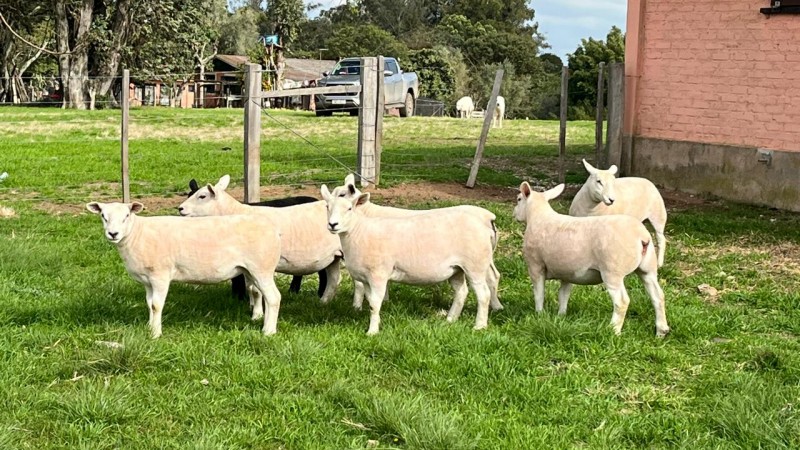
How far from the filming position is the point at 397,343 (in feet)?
21.0

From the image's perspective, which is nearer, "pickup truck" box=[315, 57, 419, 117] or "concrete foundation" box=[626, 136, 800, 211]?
"concrete foundation" box=[626, 136, 800, 211]

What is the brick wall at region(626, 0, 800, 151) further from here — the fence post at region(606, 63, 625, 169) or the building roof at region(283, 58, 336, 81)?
the building roof at region(283, 58, 336, 81)

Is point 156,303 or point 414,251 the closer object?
point 156,303

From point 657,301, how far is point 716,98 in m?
8.39

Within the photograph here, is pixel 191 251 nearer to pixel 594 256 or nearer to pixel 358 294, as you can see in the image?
pixel 358 294

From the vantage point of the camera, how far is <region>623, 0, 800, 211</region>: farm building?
13336 mm

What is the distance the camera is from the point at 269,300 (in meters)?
6.84

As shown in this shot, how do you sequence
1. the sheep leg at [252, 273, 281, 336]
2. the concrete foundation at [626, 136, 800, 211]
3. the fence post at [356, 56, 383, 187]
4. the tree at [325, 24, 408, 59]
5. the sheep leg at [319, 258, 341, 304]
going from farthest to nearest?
the tree at [325, 24, 408, 59], the fence post at [356, 56, 383, 187], the concrete foundation at [626, 136, 800, 211], the sheep leg at [319, 258, 341, 304], the sheep leg at [252, 273, 281, 336]

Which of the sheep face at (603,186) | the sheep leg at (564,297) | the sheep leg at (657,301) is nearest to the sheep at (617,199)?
the sheep face at (603,186)

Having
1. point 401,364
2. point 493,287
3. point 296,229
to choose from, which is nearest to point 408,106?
point 493,287

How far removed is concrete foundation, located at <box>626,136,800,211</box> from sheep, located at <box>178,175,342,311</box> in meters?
8.31

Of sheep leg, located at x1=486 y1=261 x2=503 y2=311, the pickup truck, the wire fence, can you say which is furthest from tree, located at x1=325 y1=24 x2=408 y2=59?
sheep leg, located at x1=486 y1=261 x2=503 y2=311

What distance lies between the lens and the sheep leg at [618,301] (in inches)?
267

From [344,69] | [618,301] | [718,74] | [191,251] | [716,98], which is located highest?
[344,69]
